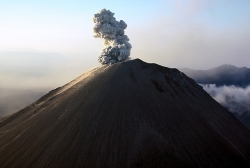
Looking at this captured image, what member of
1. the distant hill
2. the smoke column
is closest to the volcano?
the smoke column

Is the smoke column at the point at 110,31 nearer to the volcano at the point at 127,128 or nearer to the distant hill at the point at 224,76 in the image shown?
the volcano at the point at 127,128

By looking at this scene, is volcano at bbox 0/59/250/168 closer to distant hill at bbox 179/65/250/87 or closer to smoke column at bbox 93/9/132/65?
smoke column at bbox 93/9/132/65

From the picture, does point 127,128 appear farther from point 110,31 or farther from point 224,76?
point 224,76

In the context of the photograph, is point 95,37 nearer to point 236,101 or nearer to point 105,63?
point 105,63

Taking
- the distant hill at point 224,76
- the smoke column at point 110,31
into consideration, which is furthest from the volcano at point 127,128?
the distant hill at point 224,76

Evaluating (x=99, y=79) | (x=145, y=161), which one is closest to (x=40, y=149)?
(x=145, y=161)
